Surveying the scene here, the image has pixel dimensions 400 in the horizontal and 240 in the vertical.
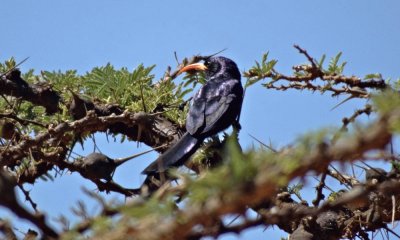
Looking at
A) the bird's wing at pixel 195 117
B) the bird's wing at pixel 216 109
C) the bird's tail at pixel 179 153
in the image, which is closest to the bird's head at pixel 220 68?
the bird's wing at pixel 216 109

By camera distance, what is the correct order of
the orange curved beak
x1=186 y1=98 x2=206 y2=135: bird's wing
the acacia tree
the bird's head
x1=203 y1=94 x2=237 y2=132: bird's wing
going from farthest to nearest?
the bird's head → the orange curved beak → x1=203 y1=94 x2=237 y2=132: bird's wing → x1=186 y1=98 x2=206 y2=135: bird's wing → the acacia tree

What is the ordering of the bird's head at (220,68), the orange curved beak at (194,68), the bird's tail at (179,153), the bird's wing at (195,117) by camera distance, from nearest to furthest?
1. the bird's tail at (179,153)
2. the bird's wing at (195,117)
3. the orange curved beak at (194,68)
4. the bird's head at (220,68)

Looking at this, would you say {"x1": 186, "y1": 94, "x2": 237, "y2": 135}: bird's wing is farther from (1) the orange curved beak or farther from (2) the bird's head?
(2) the bird's head

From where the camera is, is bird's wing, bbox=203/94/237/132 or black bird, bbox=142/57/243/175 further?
bird's wing, bbox=203/94/237/132

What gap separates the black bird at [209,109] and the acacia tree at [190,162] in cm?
8

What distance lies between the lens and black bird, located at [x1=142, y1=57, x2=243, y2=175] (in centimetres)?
322

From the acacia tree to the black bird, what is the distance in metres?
0.08

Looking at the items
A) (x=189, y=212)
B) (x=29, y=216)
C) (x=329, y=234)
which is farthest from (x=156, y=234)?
(x=329, y=234)

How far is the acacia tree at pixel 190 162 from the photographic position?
43.1 inches

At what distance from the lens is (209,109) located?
411cm

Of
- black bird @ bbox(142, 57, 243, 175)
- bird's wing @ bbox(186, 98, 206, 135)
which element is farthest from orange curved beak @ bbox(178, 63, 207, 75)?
bird's wing @ bbox(186, 98, 206, 135)

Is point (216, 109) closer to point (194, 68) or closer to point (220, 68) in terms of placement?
point (194, 68)

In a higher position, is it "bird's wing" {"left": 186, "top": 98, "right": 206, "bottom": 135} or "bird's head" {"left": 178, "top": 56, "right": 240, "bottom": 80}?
"bird's head" {"left": 178, "top": 56, "right": 240, "bottom": 80}

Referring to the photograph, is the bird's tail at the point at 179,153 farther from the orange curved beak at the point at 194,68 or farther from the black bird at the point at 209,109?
the orange curved beak at the point at 194,68
